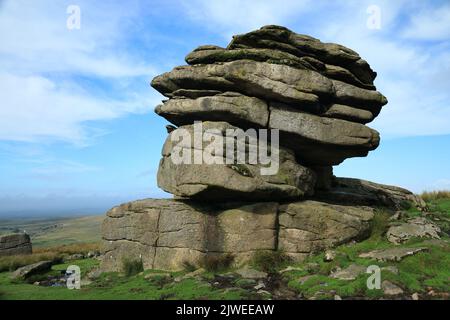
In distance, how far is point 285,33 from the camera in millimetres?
22969

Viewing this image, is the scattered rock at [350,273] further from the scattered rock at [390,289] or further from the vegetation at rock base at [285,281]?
the scattered rock at [390,289]

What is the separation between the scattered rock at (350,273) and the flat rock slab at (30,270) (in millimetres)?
19254

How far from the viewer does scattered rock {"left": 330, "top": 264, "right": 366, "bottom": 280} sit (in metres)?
16.4

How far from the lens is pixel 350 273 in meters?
16.7

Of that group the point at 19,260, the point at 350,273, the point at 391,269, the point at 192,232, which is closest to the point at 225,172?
the point at 192,232

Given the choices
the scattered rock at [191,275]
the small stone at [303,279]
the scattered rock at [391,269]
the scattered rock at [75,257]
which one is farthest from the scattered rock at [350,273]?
the scattered rock at [75,257]

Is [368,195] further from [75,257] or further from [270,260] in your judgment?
[75,257]

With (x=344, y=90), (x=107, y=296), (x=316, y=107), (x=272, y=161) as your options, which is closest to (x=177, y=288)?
(x=107, y=296)

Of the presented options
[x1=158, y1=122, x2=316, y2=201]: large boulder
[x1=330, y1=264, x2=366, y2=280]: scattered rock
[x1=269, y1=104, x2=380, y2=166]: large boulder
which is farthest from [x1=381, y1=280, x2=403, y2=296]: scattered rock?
[x1=269, y1=104, x2=380, y2=166]: large boulder

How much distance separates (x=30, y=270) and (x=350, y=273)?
66.4 ft

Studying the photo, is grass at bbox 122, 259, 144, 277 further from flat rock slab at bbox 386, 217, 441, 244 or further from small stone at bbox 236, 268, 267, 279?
flat rock slab at bbox 386, 217, 441, 244

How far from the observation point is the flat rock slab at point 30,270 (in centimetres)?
2352

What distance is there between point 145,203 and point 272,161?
8.33 metres
